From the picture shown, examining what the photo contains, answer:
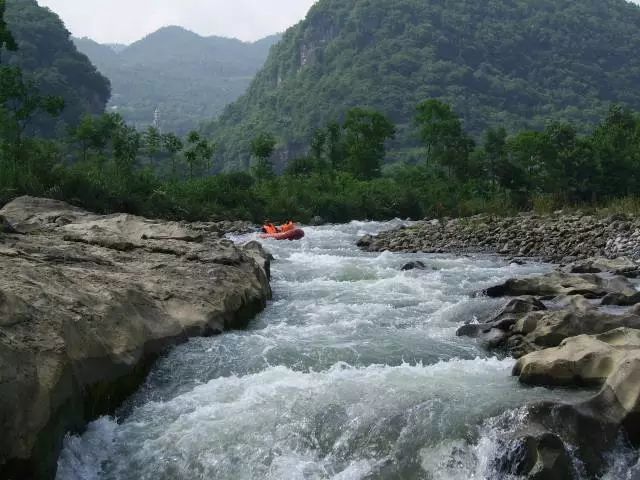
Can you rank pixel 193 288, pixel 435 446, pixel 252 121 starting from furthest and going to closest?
pixel 252 121
pixel 193 288
pixel 435 446

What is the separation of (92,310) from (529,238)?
16.3 m

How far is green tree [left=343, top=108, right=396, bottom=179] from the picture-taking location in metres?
48.9

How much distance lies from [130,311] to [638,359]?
17.7 ft

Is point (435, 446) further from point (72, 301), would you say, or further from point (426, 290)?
point (426, 290)

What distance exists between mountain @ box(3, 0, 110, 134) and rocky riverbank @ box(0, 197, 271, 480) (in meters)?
66.5

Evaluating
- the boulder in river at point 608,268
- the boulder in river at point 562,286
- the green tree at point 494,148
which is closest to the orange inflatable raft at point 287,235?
the boulder in river at point 608,268

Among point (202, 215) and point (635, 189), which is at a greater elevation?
point (635, 189)

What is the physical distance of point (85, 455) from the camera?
5.57 m

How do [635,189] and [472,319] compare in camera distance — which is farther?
[635,189]

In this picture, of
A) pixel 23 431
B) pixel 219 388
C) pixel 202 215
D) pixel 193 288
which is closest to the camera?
pixel 23 431

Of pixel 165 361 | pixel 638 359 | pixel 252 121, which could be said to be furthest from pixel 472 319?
pixel 252 121

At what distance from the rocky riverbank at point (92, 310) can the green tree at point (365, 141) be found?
1449 inches

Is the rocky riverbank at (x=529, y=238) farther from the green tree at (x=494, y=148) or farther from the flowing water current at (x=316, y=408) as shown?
the green tree at (x=494, y=148)

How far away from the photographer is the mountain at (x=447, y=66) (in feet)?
334
